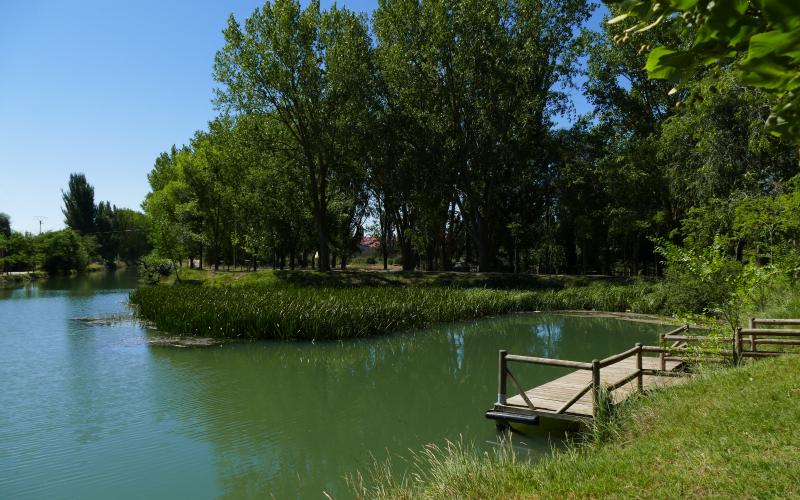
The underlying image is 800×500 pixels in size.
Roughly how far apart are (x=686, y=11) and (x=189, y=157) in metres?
54.5

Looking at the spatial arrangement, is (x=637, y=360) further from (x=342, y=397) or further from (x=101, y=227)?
(x=101, y=227)

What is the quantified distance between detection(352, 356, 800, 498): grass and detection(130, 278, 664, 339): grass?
12062 millimetres

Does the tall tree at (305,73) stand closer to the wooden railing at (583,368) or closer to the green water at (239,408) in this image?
the green water at (239,408)

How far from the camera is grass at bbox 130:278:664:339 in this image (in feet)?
63.9

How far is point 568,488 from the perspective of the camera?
15.9 feet

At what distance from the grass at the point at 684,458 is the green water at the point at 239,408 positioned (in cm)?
180

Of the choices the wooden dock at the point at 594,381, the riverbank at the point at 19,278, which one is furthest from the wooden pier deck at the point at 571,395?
the riverbank at the point at 19,278

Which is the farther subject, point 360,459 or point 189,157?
point 189,157

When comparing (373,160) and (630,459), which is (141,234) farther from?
(630,459)

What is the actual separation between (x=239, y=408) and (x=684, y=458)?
28.4ft

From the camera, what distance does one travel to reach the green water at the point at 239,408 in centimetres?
819

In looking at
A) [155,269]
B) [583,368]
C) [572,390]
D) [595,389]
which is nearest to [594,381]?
[595,389]

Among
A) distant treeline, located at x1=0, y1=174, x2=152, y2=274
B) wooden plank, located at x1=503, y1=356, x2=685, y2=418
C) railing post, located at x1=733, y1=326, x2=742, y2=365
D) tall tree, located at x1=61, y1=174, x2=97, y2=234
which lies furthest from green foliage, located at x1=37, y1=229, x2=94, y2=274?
railing post, located at x1=733, y1=326, x2=742, y2=365

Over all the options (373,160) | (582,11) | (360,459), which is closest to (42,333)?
(360,459)
